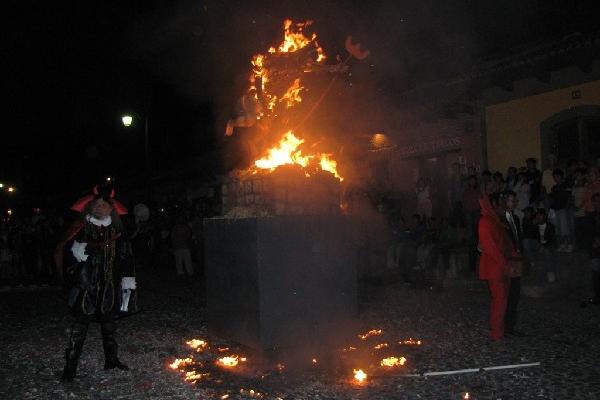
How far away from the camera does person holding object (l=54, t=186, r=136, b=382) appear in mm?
5883

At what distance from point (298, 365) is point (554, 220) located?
6753 mm

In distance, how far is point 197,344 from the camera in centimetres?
696

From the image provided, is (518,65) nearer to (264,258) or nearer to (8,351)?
(264,258)

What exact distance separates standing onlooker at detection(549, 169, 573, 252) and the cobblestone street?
1.08m

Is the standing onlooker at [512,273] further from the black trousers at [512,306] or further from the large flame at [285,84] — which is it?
the large flame at [285,84]

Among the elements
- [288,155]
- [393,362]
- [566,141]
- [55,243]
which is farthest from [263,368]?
[55,243]

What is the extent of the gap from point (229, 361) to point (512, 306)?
3491mm

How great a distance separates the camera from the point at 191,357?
20.9 feet

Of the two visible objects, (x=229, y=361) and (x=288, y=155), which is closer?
(x=229, y=361)

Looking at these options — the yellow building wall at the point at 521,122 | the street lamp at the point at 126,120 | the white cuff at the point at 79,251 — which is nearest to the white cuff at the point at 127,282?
the white cuff at the point at 79,251

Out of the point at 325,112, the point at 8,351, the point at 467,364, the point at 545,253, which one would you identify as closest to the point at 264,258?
the point at 467,364

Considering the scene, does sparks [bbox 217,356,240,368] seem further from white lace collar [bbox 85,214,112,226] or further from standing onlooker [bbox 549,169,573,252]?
standing onlooker [bbox 549,169,573,252]

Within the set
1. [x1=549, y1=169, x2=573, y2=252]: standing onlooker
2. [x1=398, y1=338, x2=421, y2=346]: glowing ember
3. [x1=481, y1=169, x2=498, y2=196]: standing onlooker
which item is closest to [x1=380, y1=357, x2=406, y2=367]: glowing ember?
[x1=398, y1=338, x2=421, y2=346]: glowing ember

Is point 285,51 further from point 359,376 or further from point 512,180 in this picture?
point 512,180
